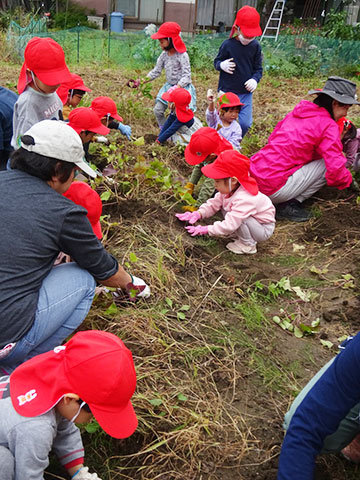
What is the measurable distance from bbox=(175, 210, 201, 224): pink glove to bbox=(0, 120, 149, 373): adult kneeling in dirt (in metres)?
1.58

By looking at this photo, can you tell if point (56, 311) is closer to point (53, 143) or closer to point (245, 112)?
point (53, 143)

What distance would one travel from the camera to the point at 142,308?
9.23 ft

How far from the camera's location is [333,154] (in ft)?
13.1

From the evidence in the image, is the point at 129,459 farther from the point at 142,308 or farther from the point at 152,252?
the point at 152,252

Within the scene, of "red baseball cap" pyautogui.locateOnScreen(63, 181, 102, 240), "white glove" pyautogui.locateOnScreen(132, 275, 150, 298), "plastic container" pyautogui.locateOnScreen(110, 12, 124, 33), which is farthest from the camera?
"plastic container" pyautogui.locateOnScreen(110, 12, 124, 33)

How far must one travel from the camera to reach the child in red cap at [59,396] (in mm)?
1511

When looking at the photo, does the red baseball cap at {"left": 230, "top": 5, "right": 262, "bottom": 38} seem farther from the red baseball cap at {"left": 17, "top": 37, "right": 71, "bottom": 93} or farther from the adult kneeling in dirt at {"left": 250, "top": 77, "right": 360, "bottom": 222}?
the red baseball cap at {"left": 17, "top": 37, "right": 71, "bottom": 93}

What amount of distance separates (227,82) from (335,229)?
86.0 inches

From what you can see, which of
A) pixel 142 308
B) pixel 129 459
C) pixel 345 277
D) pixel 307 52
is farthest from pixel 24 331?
pixel 307 52

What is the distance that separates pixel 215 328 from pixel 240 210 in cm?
103

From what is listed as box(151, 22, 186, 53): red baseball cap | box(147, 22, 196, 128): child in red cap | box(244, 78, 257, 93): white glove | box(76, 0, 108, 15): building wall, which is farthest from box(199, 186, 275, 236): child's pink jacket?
box(76, 0, 108, 15): building wall

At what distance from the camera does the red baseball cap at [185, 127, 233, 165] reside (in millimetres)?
3697

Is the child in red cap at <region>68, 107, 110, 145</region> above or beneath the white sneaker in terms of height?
above

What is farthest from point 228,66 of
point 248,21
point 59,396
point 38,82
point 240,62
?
point 59,396
